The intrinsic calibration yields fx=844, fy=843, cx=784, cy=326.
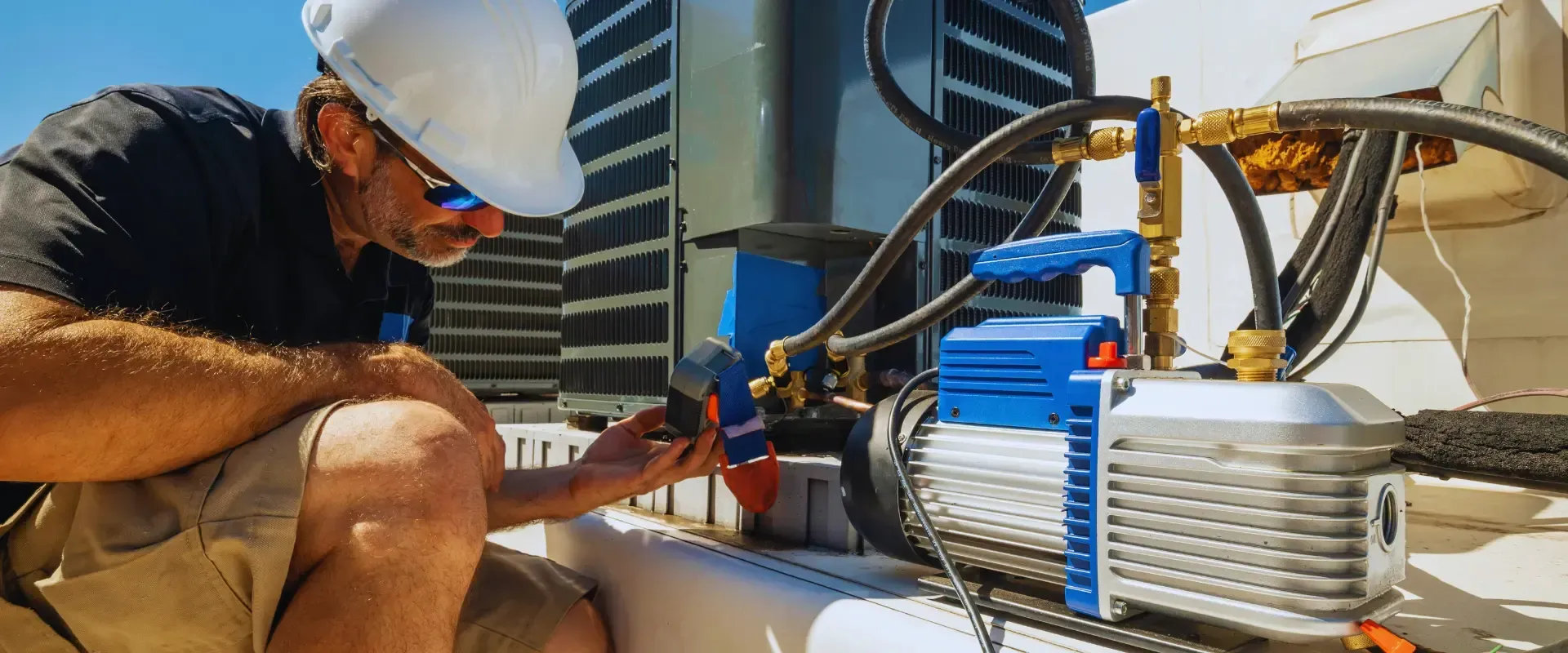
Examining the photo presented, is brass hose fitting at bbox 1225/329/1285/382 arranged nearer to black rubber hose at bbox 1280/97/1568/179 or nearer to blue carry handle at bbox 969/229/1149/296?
blue carry handle at bbox 969/229/1149/296

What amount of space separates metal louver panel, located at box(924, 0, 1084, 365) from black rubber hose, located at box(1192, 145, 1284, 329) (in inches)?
16.9

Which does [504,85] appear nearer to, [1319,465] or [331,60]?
[331,60]

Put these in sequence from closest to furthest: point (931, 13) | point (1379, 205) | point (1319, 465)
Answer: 1. point (1319, 465)
2. point (1379, 205)
3. point (931, 13)

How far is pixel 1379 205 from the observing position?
103 cm

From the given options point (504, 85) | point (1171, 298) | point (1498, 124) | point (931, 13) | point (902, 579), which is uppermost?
point (931, 13)

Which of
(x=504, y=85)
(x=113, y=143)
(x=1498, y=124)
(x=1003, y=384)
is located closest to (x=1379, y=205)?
(x=1498, y=124)

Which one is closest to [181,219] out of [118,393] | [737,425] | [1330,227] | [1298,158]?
[118,393]

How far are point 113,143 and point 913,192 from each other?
857mm

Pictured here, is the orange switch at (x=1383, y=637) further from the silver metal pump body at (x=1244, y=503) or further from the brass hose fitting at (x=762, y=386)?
the brass hose fitting at (x=762, y=386)

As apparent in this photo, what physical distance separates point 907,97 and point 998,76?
0.93 ft

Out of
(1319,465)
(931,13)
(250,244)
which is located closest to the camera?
(1319,465)

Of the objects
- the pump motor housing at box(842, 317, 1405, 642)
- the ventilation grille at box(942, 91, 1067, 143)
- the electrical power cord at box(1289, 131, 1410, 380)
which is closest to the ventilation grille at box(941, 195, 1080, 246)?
the ventilation grille at box(942, 91, 1067, 143)

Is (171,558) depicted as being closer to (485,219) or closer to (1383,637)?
(485,219)

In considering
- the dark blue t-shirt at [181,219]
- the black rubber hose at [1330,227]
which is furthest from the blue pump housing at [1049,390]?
the dark blue t-shirt at [181,219]
